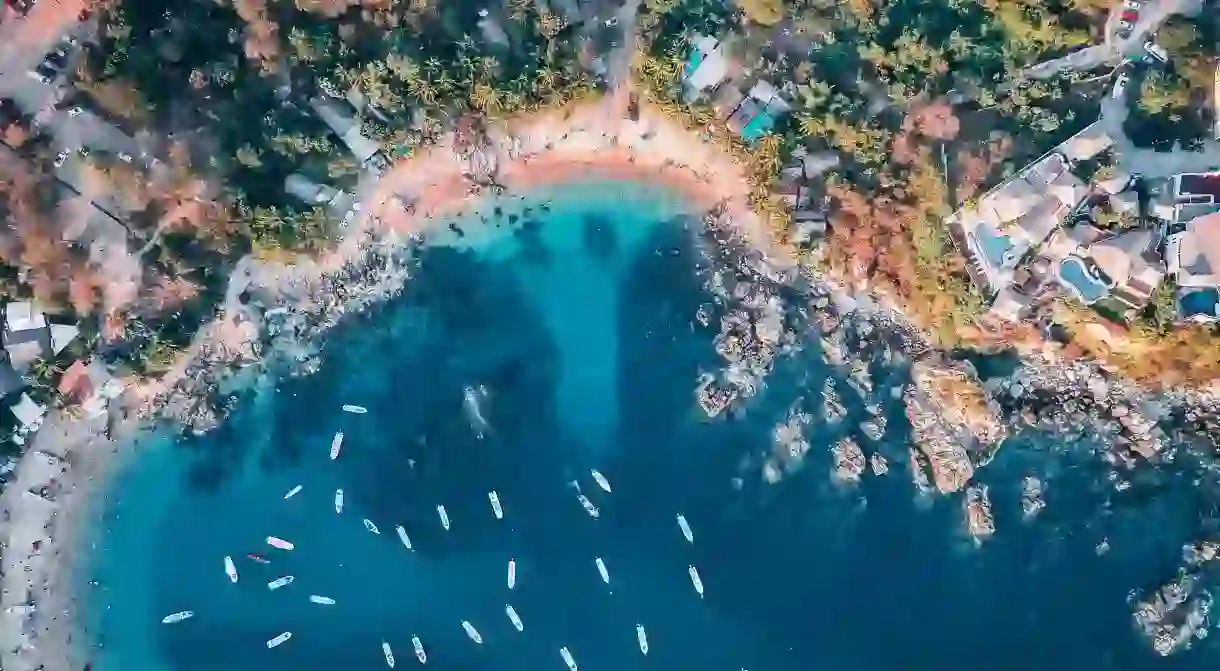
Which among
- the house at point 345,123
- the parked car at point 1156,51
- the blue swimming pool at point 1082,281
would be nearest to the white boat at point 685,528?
the blue swimming pool at point 1082,281

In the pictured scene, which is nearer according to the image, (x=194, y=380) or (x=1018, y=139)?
(x=1018, y=139)

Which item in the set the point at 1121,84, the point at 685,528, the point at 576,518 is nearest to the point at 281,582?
the point at 576,518

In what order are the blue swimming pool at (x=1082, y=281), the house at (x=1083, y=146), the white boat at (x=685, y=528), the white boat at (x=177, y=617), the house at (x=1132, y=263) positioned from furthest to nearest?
the white boat at (x=177, y=617) → the white boat at (x=685, y=528) → the house at (x=1083, y=146) → the blue swimming pool at (x=1082, y=281) → the house at (x=1132, y=263)

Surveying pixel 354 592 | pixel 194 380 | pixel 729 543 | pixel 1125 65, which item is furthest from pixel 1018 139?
pixel 194 380

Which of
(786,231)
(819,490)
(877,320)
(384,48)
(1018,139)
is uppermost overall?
(384,48)

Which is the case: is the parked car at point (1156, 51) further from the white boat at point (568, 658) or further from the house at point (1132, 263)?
the white boat at point (568, 658)

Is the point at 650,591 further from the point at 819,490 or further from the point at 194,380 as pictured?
the point at 194,380

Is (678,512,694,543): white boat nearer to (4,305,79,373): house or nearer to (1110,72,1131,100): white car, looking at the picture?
(1110,72,1131,100): white car
